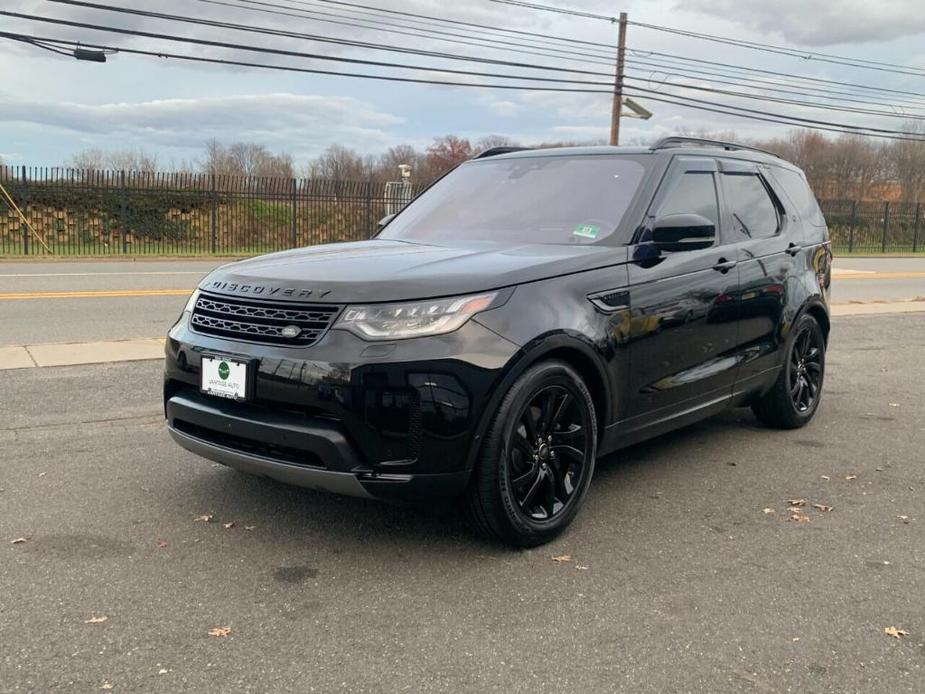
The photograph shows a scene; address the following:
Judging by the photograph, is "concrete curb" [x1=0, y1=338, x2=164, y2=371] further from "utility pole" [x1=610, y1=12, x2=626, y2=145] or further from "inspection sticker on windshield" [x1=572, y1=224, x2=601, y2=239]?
"utility pole" [x1=610, y1=12, x2=626, y2=145]

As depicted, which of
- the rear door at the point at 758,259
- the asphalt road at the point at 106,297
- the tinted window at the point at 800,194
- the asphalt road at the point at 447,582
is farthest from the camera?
the asphalt road at the point at 106,297

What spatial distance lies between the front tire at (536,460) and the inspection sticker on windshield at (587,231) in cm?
85

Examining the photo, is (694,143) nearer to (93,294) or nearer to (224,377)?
(224,377)

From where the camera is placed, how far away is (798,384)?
568cm

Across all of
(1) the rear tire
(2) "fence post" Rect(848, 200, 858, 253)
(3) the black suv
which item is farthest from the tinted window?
(2) "fence post" Rect(848, 200, 858, 253)

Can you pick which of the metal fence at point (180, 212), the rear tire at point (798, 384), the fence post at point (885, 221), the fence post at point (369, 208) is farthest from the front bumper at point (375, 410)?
the fence post at point (885, 221)

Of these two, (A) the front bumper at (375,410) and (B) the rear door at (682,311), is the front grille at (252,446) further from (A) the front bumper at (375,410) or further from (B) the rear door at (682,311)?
(B) the rear door at (682,311)

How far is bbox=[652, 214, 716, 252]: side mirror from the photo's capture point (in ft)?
13.2

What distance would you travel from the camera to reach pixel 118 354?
24.1 feet

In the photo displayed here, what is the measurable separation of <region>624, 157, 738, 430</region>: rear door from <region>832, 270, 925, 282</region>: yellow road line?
15866 millimetres

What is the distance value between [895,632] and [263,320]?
267 cm

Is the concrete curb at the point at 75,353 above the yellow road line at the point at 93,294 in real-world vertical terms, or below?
below

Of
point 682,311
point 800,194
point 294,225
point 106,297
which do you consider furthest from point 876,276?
point 682,311

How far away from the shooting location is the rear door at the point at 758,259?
488 cm
